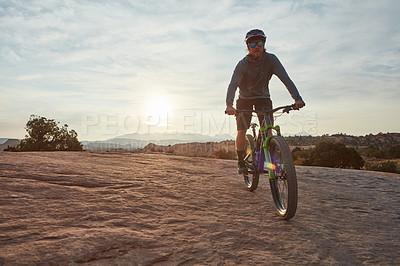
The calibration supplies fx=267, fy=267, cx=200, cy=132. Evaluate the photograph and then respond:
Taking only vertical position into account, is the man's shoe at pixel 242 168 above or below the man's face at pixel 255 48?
below

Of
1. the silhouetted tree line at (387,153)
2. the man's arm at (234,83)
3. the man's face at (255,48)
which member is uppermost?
the man's face at (255,48)

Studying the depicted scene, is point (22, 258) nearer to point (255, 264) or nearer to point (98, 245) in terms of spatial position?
point (98, 245)

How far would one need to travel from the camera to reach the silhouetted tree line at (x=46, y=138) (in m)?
24.2

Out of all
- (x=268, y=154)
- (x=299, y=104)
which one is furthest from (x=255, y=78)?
(x=268, y=154)

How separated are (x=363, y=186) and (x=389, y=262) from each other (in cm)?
419

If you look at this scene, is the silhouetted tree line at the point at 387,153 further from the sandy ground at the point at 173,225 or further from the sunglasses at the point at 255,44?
the sunglasses at the point at 255,44

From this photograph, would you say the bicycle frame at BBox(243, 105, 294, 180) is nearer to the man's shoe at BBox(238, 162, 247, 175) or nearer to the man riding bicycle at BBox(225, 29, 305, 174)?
the man riding bicycle at BBox(225, 29, 305, 174)

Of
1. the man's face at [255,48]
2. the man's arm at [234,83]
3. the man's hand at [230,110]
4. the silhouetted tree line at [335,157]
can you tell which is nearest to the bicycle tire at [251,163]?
the man's hand at [230,110]

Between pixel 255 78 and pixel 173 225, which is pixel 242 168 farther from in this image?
pixel 173 225

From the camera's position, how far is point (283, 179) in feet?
10.8

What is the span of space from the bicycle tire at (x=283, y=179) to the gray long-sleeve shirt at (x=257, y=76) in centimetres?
107

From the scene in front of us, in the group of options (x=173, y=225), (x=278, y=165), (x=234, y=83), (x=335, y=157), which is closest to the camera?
(x=173, y=225)

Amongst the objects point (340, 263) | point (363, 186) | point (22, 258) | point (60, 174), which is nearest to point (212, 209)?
point (340, 263)

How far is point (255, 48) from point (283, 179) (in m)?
2.06
